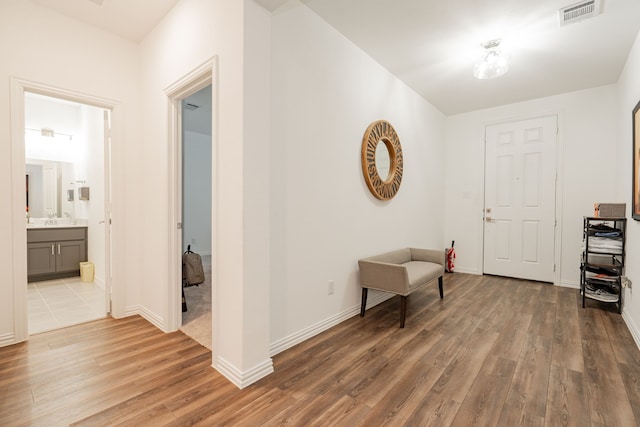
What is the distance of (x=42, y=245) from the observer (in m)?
4.05

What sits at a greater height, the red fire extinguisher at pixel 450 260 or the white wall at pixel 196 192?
the white wall at pixel 196 192

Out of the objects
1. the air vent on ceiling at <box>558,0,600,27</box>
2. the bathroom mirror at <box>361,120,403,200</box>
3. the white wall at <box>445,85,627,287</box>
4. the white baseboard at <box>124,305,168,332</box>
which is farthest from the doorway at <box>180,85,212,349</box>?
the air vent on ceiling at <box>558,0,600,27</box>

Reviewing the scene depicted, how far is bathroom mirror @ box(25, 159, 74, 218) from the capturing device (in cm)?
438

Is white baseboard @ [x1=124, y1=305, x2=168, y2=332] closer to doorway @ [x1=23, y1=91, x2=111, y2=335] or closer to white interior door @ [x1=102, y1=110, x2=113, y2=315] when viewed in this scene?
white interior door @ [x1=102, y1=110, x2=113, y2=315]

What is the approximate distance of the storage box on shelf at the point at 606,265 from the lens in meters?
3.15

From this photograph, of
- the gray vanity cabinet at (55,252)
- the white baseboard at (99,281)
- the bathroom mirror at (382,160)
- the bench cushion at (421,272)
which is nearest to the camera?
the bench cushion at (421,272)

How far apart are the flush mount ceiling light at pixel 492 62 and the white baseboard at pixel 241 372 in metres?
3.33

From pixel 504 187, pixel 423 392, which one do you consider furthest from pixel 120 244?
pixel 504 187

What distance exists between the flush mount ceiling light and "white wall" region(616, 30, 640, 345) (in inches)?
44.3

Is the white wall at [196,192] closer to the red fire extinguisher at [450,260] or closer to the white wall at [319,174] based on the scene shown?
the white wall at [319,174]

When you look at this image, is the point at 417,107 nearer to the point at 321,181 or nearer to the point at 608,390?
the point at 321,181

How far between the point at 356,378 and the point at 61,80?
11.0ft

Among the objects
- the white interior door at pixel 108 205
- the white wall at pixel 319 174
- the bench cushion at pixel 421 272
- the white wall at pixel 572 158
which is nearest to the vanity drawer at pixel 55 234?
the white interior door at pixel 108 205

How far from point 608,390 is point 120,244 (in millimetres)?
3933
